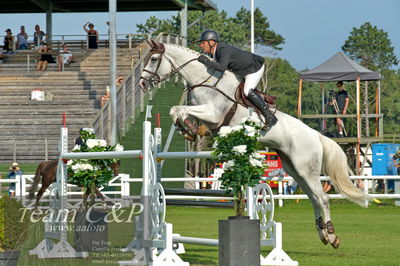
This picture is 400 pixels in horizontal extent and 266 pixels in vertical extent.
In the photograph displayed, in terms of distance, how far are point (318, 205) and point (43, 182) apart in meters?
7.21

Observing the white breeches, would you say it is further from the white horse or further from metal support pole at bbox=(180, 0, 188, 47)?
metal support pole at bbox=(180, 0, 188, 47)

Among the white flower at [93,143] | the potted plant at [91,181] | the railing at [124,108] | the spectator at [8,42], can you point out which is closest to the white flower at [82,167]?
the potted plant at [91,181]

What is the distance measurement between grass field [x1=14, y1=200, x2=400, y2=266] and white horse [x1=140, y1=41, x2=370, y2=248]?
2.06 ft

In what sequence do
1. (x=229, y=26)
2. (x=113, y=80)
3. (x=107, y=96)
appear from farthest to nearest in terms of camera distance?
1. (x=229, y=26)
2. (x=107, y=96)
3. (x=113, y=80)

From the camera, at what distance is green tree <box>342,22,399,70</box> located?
10188 centimetres

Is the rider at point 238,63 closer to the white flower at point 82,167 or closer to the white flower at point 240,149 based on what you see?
Answer: the white flower at point 82,167

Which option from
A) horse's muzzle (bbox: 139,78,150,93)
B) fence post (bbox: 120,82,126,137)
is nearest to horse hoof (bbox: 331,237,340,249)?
horse's muzzle (bbox: 139,78,150,93)

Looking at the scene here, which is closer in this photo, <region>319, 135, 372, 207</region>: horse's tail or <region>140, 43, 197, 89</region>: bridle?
<region>140, 43, 197, 89</region>: bridle

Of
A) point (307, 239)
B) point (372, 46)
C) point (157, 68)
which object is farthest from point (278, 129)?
point (372, 46)

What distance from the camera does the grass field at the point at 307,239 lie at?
1170cm

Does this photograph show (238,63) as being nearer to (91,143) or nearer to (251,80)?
(251,80)

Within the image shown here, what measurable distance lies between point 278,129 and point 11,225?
371 centimetres

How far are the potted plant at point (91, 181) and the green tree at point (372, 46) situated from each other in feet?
298

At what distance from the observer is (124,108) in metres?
27.3
